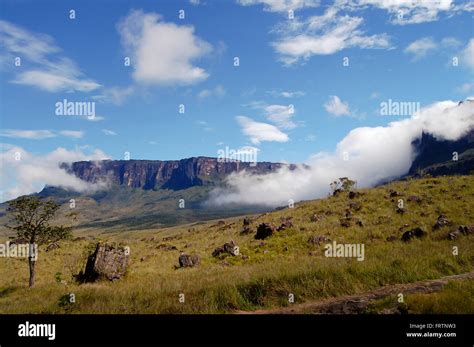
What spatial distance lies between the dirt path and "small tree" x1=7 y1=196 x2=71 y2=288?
95.7ft

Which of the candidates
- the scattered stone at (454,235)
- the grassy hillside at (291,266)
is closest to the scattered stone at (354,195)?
the grassy hillside at (291,266)

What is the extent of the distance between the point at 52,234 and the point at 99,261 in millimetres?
7971

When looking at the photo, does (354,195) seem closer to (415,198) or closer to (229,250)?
(415,198)

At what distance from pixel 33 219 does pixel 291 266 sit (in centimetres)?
2808

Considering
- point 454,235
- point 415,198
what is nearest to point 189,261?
point 454,235

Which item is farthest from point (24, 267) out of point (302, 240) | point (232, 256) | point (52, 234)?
point (302, 240)

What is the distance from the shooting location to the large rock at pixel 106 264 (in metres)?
30.2

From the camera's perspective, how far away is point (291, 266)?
1642 cm

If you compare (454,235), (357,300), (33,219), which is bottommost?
(357,300)

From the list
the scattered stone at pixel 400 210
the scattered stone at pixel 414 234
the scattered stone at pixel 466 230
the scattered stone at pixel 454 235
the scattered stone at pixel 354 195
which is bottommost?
the scattered stone at pixel 414 234
